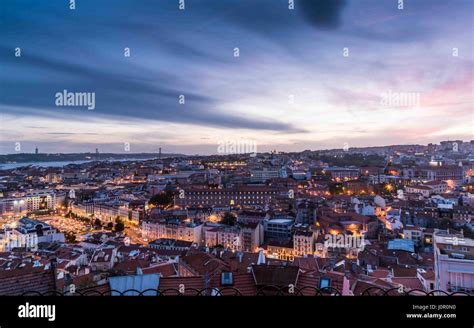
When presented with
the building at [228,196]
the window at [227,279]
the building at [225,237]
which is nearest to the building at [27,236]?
the building at [225,237]

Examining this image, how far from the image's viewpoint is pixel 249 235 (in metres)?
10.7

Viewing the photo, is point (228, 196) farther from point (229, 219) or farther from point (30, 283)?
point (30, 283)

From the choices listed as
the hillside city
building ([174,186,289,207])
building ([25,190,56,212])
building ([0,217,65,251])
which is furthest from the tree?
building ([25,190,56,212])

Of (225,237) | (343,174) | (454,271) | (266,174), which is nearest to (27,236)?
(225,237)

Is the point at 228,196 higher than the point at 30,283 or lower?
lower

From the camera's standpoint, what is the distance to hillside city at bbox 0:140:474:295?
78.2 inches

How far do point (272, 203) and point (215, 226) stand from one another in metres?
5.45

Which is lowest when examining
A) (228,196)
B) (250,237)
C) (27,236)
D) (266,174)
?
(250,237)

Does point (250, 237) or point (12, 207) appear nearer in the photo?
point (250, 237)

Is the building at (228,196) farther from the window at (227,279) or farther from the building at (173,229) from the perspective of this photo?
the window at (227,279)

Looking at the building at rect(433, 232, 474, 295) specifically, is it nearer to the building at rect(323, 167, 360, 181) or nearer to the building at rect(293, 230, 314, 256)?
the building at rect(293, 230, 314, 256)

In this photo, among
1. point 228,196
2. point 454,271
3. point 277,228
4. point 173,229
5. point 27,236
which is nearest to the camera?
point 454,271
